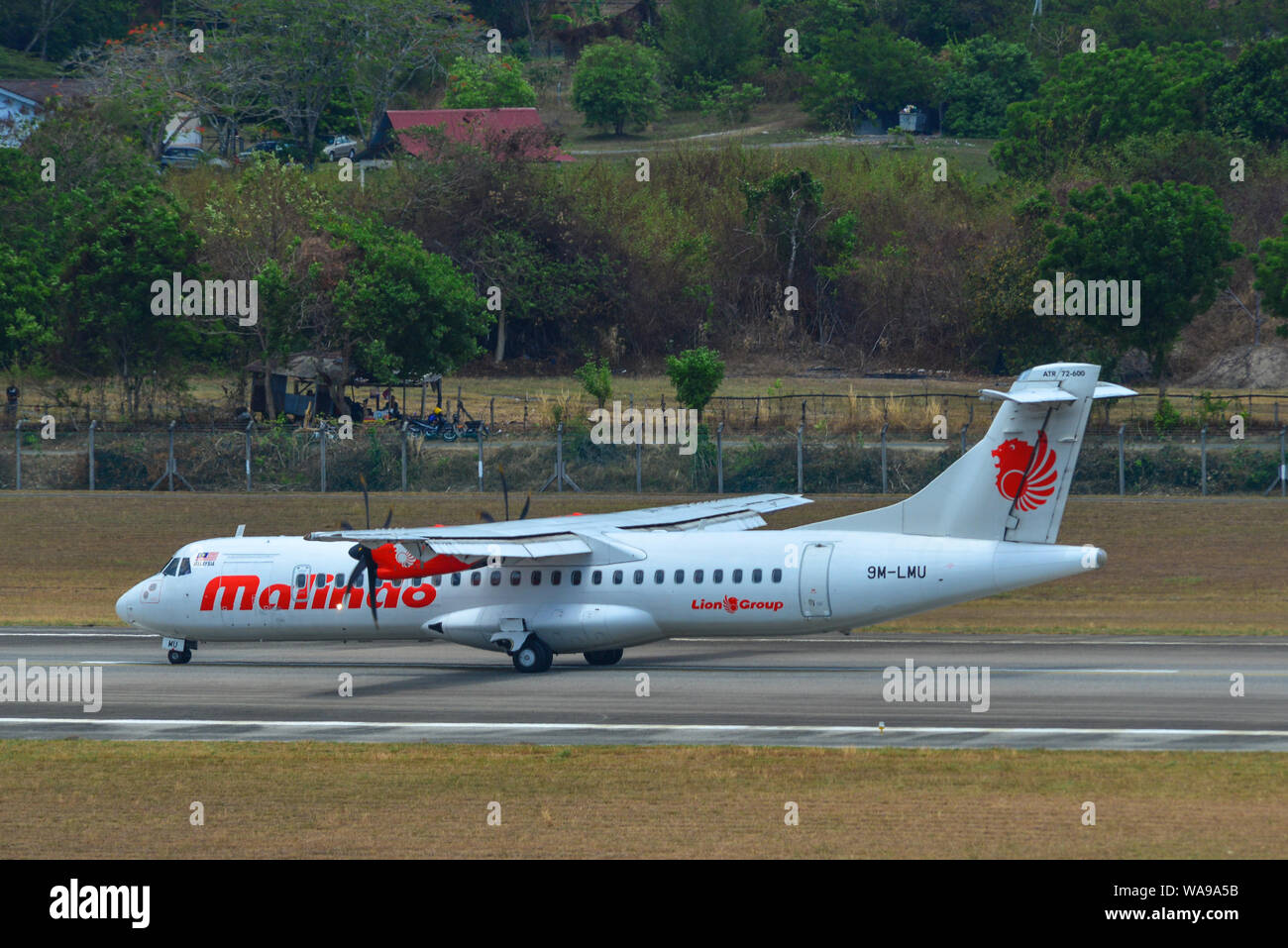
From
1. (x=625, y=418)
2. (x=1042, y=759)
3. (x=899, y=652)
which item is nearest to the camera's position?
(x=1042, y=759)

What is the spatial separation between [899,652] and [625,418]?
25.1m

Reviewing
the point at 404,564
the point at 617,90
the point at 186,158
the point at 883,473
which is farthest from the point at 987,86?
the point at 404,564

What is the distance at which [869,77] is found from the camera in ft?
359

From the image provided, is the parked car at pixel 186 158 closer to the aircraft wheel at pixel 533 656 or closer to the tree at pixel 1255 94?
the tree at pixel 1255 94

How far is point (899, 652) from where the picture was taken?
3469 centimetres

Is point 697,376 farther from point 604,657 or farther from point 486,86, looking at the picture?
point 486,86

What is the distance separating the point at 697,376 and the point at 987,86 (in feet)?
197

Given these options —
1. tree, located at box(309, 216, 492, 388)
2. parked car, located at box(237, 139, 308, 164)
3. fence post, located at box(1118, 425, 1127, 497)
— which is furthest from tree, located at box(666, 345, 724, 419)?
parked car, located at box(237, 139, 308, 164)

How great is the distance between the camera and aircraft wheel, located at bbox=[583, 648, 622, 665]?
3389cm

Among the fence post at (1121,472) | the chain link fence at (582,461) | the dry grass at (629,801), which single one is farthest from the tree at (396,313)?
the dry grass at (629,801)

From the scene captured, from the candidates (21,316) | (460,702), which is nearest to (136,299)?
(21,316)

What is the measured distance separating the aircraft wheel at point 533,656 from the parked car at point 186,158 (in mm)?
69573

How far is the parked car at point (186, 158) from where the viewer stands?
96.6m
